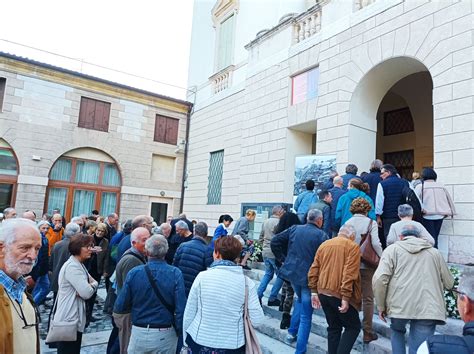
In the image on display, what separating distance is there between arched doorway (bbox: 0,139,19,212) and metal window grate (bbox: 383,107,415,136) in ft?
45.7

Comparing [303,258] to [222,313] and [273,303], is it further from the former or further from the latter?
[273,303]

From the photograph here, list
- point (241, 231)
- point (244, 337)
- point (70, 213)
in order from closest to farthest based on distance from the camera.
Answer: point (244, 337) → point (241, 231) → point (70, 213)

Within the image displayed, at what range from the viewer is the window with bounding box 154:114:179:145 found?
16078 mm

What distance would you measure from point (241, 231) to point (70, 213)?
31.0ft

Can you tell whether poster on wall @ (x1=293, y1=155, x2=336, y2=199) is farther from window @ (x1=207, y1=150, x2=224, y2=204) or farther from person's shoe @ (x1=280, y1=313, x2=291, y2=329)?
window @ (x1=207, y1=150, x2=224, y2=204)

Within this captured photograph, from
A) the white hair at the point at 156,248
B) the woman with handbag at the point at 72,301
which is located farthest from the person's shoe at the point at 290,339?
the woman with handbag at the point at 72,301

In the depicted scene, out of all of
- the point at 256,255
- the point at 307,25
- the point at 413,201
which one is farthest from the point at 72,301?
the point at 307,25

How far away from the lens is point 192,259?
12.8 feet

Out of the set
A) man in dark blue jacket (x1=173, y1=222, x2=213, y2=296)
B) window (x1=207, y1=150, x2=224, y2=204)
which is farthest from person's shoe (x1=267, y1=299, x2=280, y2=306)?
window (x1=207, y1=150, x2=224, y2=204)

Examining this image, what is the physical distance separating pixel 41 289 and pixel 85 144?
9196mm

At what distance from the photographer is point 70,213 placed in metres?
13.9

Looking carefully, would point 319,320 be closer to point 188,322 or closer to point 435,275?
point 435,275

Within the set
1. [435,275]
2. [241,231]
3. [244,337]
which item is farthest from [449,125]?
[244,337]

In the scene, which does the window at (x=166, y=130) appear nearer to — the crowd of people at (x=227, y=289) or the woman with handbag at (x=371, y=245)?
the crowd of people at (x=227, y=289)
